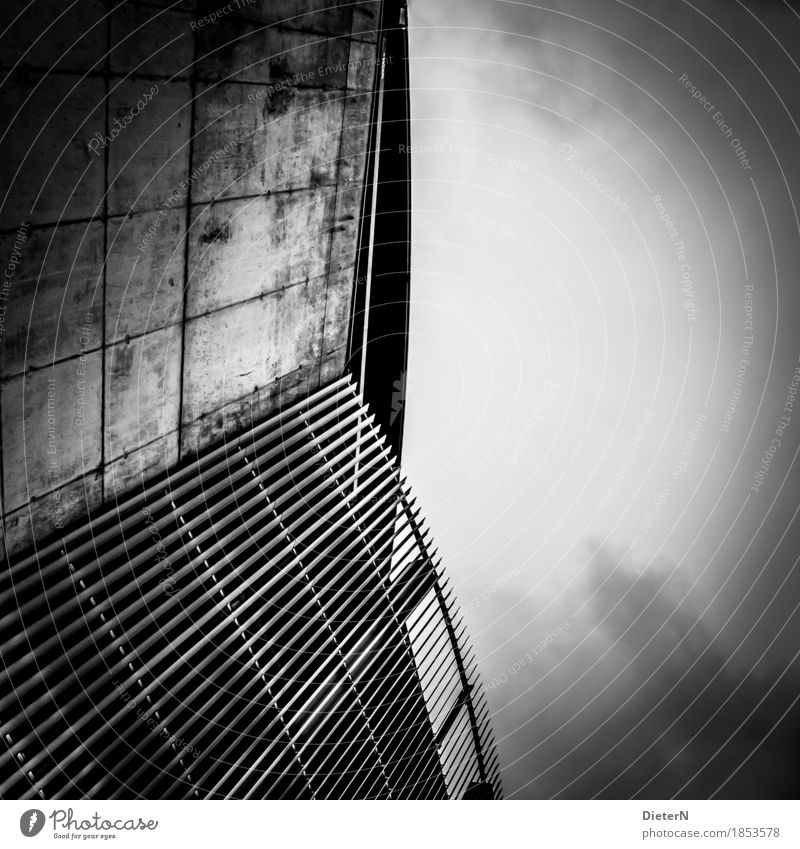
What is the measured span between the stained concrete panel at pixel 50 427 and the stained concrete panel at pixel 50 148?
951 mm

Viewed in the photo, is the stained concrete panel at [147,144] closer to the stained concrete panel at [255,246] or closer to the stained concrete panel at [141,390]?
the stained concrete panel at [255,246]

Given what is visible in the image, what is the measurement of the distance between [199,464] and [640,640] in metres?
4.55

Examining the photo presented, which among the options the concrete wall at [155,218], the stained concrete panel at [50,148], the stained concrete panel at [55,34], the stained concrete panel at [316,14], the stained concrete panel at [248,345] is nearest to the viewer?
the stained concrete panel at [55,34]

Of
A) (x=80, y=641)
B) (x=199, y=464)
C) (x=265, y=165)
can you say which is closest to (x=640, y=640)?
(x=199, y=464)

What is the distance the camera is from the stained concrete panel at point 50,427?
3779 mm

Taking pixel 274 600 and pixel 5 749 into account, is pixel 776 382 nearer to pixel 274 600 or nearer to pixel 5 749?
pixel 274 600

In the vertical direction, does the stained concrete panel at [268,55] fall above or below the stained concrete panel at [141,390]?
above

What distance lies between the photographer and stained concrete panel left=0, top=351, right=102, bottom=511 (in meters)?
3.78

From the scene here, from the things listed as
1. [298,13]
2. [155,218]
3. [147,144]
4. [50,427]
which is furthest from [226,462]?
[298,13]

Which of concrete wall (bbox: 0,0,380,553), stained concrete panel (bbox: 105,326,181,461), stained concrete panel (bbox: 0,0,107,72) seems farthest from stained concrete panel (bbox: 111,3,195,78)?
stained concrete panel (bbox: 105,326,181,461)

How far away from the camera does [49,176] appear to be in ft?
11.4

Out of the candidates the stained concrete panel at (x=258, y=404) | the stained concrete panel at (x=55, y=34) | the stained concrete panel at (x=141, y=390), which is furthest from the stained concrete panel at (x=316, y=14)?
the stained concrete panel at (x=258, y=404)

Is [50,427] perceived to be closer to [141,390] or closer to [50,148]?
[141,390]

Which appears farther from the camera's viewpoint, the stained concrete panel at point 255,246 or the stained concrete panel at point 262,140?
the stained concrete panel at point 255,246
